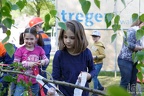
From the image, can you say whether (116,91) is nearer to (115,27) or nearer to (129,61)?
(115,27)

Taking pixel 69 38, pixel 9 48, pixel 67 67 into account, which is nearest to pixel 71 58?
pixel 67 67

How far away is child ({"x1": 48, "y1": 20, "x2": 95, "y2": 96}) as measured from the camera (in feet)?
Answer: 10.7

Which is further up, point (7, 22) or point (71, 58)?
point (7, 22)

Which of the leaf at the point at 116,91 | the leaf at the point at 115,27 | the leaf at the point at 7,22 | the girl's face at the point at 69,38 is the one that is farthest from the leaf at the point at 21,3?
the girl's face at the point at 69,38

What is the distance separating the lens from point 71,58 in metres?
3.36

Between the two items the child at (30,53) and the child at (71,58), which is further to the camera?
the child at (30,53)

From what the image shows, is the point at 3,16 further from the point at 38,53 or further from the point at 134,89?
the point at 134,89

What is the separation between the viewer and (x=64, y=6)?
11.4 metres

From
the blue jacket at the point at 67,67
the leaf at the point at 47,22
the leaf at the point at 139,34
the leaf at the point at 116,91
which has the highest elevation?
the leaf at the point at 47,22

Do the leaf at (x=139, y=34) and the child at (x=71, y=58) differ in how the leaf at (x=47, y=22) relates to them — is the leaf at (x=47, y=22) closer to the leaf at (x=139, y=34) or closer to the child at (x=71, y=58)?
the leaf at (x=139, y=34)

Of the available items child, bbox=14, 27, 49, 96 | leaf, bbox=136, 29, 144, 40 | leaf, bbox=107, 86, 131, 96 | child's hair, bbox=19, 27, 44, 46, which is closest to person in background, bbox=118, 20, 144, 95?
child's hair, bbox=19, 27, 44, 46

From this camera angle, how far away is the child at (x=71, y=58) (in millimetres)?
3271

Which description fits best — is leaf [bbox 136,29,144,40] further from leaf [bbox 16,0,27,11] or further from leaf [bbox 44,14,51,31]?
leaf [bbox 16,0,27,11]

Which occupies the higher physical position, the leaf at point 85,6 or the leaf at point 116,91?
the leaf at point 85,6
